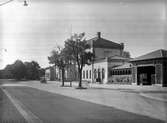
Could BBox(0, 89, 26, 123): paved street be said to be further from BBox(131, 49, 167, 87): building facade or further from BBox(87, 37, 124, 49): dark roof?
BBox(87, 37, 124, 49): dark roof

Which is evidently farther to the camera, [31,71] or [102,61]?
[31,71]

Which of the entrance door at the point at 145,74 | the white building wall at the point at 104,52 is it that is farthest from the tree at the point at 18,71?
the entrance door at the point at 145,74

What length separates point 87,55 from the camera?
141 ft

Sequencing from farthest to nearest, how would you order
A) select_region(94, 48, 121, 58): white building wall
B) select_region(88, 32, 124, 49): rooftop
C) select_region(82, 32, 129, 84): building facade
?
select_region(88, 32, 124, 49): rooftop → select_region(94, 48, 121, 58): white building wall → select_region(82, 32, 129, 84): building facade

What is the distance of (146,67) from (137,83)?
11.1ft

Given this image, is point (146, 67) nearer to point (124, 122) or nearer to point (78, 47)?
point (78, 47)

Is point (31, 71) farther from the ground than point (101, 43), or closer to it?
closer to it

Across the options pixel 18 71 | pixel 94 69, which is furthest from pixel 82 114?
pixel 18 71

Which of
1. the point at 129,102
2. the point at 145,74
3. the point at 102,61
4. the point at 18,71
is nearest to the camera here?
the point at 129,102

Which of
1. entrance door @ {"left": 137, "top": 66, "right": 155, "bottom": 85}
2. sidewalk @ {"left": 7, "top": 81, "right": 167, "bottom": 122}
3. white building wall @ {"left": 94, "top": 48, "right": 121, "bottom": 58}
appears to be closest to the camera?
sidewalk @ {"left": 7, "top": 81, "right": 167, "bottom": 122}

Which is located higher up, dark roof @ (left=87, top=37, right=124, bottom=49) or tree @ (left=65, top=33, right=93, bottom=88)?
dark roof @ (left=87, top=37, right=124, bottom=49)

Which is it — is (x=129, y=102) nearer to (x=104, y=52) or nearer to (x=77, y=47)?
(x=77, y=47)

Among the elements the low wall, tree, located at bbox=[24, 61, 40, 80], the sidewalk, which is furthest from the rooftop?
tree, located at bbox=[24, 61, 40, 80]

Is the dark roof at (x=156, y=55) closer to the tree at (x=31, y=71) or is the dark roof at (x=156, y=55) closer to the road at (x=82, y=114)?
the road at (x=82, y=114)
